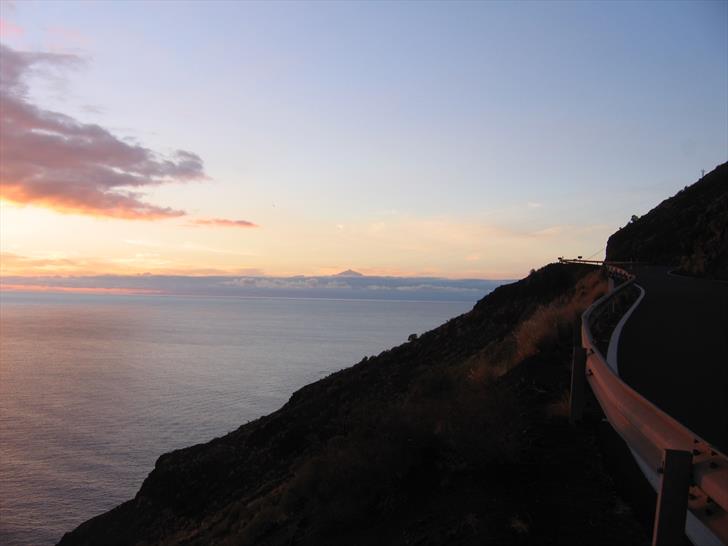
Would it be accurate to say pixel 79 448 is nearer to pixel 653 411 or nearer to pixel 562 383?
pixel 562 383

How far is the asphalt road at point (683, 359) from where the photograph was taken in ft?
20.4

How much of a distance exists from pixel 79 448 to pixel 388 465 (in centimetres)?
5095

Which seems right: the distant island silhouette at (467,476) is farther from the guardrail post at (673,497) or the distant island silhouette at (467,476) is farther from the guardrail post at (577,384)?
the guardrail post at (673,497)

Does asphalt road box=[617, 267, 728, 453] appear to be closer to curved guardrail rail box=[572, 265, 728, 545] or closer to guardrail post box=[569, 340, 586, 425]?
guardrail post box=[569, 340, 586, 425]

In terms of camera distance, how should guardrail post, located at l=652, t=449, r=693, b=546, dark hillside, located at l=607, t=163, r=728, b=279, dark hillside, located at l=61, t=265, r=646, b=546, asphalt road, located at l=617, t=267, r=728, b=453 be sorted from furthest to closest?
dark hillside, located at l=607, t=163, r=728, b=279 < asphalt road, located at l=617, t=267, r=728, b=453 < dark hillside, located at l=61, t=265, r=646, b=546 < guardrail post, located at l=652, t=449, r=693, b=546

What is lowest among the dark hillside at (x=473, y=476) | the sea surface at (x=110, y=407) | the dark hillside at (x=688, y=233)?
the sea surface at (x=110, y=407)

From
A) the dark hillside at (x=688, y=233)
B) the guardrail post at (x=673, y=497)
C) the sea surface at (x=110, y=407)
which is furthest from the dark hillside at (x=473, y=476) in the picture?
the sea surface at (x=110, y=407)

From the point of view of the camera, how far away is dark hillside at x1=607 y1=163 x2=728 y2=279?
3058 centimetres

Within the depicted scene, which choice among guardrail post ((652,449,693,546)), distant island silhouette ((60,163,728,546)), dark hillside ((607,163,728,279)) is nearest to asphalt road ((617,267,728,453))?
distant island silhouette ((60,163,728,546))

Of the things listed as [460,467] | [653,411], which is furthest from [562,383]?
[653,411]

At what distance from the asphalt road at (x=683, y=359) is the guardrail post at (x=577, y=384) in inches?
29.3

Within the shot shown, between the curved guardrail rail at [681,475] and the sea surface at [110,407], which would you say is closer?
the curved guardrail rail at [681,475]

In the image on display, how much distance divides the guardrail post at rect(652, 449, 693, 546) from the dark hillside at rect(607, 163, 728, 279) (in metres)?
29.1

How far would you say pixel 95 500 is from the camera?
39062 mm
